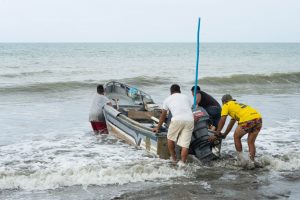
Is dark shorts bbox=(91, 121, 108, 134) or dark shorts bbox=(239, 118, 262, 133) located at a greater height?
dark shorts bbox=(239, 118, 262, 133)

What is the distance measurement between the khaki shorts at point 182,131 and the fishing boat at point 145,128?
28cm

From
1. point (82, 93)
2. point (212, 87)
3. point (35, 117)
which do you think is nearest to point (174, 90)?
point (35, 117)

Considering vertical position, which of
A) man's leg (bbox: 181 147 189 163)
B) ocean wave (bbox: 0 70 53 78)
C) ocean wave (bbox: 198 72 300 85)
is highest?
man's leg (bbox: 181 147 189 163)

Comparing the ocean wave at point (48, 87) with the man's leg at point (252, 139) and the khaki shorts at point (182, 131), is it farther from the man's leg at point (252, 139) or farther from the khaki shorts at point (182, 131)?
the man's leg at point (252, 139)

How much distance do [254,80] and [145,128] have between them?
864 inches

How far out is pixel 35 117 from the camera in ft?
45.7

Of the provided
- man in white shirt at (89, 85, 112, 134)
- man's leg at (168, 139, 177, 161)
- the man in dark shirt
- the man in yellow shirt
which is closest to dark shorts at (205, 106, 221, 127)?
the man in dark shirt

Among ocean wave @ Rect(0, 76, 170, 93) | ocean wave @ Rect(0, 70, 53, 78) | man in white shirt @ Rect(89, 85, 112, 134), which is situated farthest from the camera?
ocean wave @ Rect(0, 70, 53, 78)

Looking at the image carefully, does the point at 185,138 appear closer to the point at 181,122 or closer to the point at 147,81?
the point at 181,122

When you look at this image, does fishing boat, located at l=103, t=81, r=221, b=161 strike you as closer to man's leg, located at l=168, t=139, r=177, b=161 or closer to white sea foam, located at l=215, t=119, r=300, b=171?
man's leg, located at l=168, t=139, r=177, b=161

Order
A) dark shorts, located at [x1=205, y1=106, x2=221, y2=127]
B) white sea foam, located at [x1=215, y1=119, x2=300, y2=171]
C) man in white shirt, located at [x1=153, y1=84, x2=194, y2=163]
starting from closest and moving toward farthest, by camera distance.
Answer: man in white shirt, located at [x1=153, y1=84, x2=194, y2=163] < white sea foam, located at [x1=215, y1=119, x2=300, y2=171] < dark shorts, located at [x1=205, y1=106, x2=221, y2=127]

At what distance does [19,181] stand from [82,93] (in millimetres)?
14430

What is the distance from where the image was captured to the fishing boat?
8.14m

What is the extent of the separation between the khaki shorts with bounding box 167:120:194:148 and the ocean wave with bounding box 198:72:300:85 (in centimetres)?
2030
